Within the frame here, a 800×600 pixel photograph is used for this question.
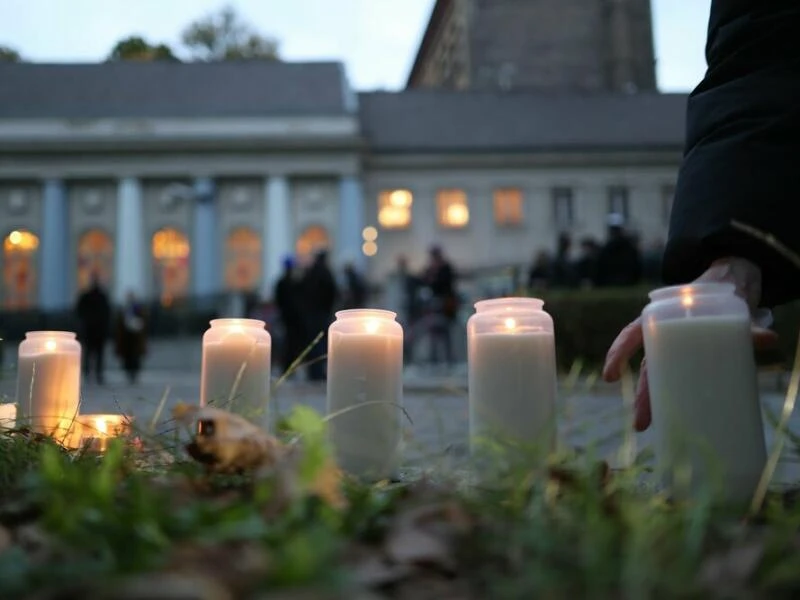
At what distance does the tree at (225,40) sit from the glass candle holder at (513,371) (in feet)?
125

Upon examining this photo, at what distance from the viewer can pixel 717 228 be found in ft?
3.67

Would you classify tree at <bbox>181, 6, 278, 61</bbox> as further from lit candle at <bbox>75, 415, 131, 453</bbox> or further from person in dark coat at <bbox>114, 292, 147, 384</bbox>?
lit candle at <bbox>75, 415, 131, 453</bbox>

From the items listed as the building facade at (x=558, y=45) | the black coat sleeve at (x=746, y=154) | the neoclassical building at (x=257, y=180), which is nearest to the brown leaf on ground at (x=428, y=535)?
the black coat sleeve at (x=746, y=154)

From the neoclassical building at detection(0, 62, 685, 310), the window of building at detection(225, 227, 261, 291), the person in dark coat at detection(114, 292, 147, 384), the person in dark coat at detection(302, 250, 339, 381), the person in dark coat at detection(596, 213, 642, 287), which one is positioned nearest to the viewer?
the person in dark coat at detection(302, 250, 339, 381)

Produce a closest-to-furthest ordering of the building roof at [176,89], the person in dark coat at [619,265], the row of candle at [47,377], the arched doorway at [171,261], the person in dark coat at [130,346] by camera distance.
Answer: the row of candle at [47,377], the person in dark coat at [619,265], the person in dark coat at [130,346], the building roof at [176,89], the arched doorway at [171,261]

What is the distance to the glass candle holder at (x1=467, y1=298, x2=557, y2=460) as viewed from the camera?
3.65ft

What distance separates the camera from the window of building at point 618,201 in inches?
1193

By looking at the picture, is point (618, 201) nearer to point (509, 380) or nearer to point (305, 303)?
point (305, 303)

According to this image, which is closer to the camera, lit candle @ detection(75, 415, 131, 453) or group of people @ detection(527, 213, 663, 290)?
lit candle @ detection(75, 415, 131, 453)

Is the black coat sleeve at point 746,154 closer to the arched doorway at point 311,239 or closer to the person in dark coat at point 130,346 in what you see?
the person in dark coat at point 130,346

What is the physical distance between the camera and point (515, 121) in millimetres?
31734

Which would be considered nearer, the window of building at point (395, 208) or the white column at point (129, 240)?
the white column at point (129, 240)

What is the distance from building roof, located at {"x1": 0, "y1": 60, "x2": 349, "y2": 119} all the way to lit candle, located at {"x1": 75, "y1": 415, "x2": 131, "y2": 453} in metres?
28.3

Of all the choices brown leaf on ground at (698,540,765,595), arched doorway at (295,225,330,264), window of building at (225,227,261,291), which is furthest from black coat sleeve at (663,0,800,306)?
window of building at (225,227,261,291)
